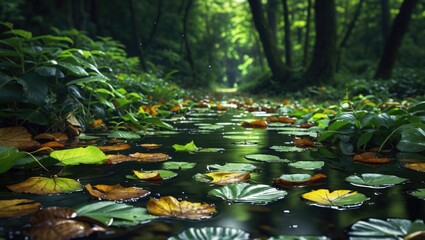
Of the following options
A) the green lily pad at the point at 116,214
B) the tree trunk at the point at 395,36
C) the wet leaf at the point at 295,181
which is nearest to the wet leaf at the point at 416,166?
the wet leaf at the point at 295,181

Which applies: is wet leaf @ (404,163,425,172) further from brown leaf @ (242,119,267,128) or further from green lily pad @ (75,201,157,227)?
brown leaf @ (242,119,267,128)

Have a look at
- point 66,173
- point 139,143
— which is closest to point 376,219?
point 66,173

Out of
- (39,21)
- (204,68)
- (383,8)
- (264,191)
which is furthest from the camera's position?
(204,68)

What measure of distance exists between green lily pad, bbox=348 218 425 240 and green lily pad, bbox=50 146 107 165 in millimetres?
915

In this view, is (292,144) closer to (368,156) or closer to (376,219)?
(368,156)

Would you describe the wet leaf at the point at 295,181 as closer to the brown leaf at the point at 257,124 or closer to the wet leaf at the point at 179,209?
the wet leaf at the point at 179,209

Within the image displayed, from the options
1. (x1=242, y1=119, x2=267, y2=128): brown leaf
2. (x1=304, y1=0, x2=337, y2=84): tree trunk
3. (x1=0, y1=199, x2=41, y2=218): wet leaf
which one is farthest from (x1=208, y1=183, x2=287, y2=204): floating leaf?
(x1=304, y1=0, x2=337, y2=84): tree trunk

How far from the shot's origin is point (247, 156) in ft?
6.07

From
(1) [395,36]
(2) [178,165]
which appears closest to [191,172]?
(2) [178,165]

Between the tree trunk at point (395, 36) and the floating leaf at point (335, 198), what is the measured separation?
8516 millimetres

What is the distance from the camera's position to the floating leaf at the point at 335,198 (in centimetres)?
106

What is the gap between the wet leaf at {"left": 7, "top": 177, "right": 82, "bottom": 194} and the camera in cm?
114

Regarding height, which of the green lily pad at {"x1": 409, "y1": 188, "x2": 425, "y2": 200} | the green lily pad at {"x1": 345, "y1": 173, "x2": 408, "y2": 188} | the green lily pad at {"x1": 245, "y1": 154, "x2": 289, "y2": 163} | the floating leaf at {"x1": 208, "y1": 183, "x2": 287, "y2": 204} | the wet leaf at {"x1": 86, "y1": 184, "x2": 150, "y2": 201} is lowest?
the green lily pad at {"x1": 245, "y1": 154, "x2": 289, "y2": 163}

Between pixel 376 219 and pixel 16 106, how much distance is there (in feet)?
6.98
